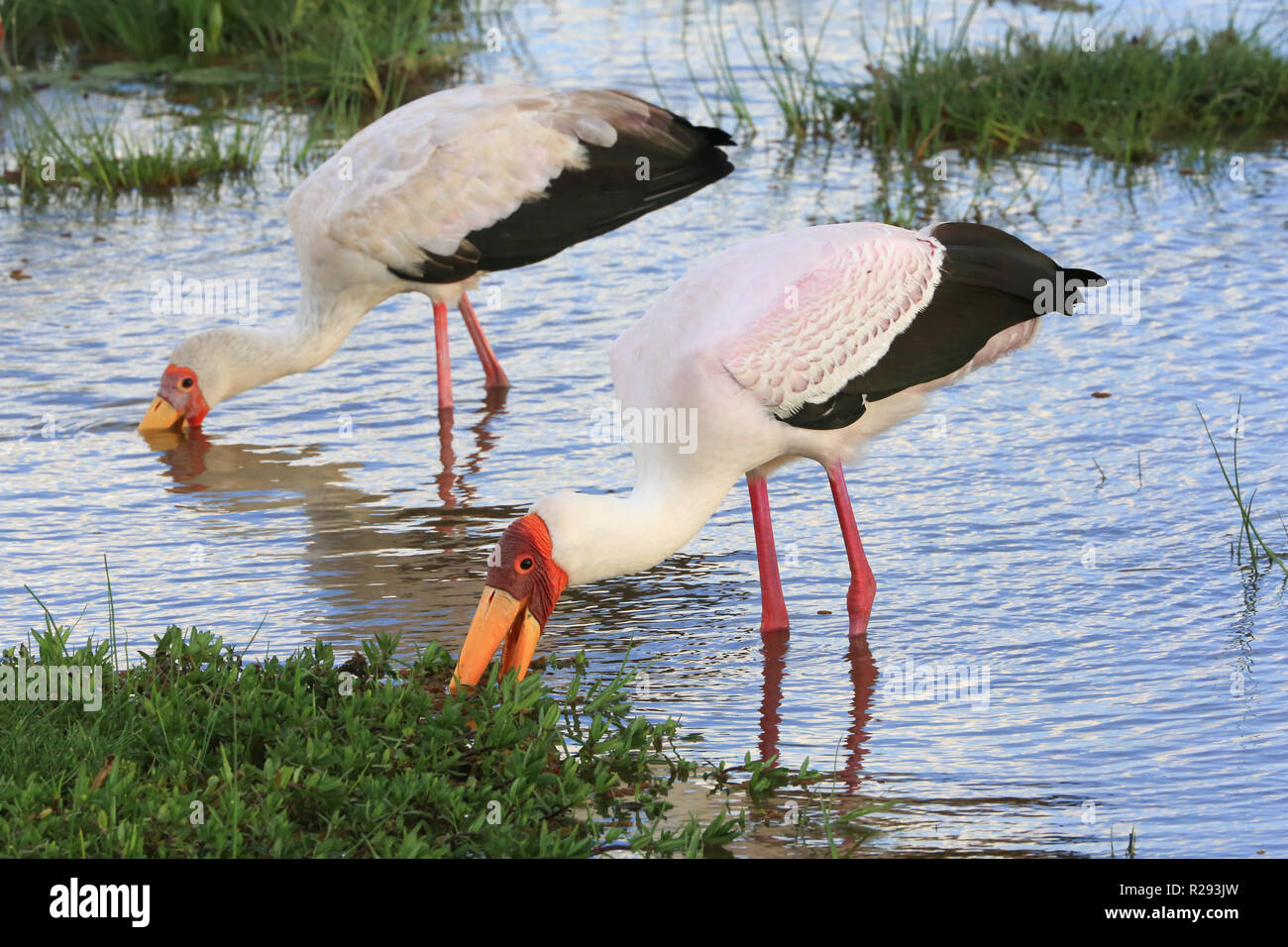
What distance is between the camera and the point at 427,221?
24.5ft

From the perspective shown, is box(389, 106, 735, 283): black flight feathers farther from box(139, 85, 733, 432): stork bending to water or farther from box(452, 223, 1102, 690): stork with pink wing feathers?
box(452, 223, 1102, 690): stork with pink wing feathers

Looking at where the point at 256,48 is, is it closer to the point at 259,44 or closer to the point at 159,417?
the point at 259,44

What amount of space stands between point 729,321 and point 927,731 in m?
1.18

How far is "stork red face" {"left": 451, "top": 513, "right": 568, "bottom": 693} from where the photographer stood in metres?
4.50

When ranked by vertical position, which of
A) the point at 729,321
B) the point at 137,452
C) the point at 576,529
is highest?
the point at 729,321

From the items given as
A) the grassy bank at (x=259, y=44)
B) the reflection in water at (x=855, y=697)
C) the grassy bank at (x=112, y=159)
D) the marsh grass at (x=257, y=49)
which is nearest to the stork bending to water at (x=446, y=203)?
the reflection in water at (x=855, y=697)

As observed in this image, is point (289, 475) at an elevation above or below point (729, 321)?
below

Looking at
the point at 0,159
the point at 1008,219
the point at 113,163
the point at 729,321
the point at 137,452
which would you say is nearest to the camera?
the point at 729,321

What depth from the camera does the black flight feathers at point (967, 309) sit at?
17.3ft

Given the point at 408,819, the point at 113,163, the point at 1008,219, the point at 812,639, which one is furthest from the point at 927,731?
the point at 113,163

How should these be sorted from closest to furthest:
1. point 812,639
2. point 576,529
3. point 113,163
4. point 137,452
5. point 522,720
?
point 522,720, point 576,529, point 812,639, point 137,452, point 113,163

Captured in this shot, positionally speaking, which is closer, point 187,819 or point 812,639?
point 187,819

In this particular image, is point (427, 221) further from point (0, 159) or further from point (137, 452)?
point (0, 159)

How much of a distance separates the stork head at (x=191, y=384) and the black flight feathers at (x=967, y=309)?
10.6 feet
